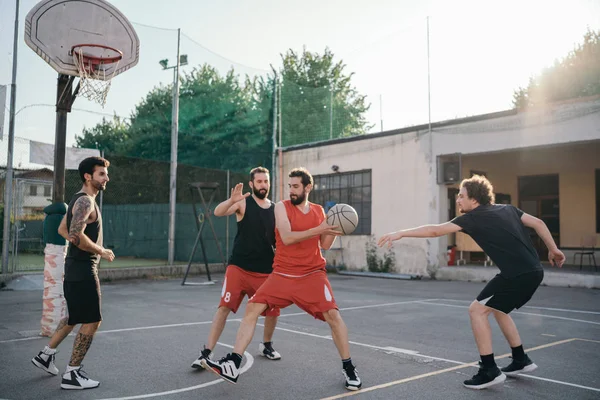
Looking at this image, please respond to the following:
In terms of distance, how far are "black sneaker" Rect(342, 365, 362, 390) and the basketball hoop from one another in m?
5.80

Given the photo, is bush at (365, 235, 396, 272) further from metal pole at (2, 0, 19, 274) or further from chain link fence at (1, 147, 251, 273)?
metal pole at (2, 0, 19, 274)

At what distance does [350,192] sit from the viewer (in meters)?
18.5

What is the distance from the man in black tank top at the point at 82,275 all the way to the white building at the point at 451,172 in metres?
12.1

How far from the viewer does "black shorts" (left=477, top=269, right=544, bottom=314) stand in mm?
4844

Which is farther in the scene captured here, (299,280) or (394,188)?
(394,188)

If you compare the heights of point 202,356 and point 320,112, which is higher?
point 320,112

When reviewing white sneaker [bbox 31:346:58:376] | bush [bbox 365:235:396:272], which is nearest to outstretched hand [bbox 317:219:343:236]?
white sneaker [bbox 31:346:58:376]

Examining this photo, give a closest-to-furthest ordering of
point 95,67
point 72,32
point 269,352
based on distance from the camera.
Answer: point 269,352 < point 72,32 < point 95,67

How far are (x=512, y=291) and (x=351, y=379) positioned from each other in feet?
5.54

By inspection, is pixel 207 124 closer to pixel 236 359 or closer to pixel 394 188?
pixel 394 188

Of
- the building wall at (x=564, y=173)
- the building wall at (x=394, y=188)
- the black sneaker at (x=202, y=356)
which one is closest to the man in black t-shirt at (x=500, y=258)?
the black sneaker at (x=202, y=356)

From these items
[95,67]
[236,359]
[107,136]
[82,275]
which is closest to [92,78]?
[95,67]

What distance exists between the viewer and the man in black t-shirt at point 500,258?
4812mm

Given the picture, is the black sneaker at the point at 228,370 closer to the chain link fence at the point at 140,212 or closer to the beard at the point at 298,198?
the beard at the point at 298,198
